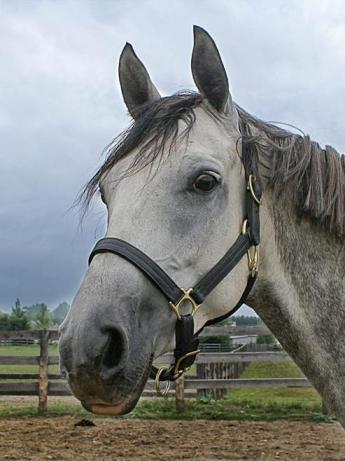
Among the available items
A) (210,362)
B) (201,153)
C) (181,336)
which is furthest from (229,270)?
(210,362)

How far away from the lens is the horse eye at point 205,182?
212cm

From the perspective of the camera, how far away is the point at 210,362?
10852mm

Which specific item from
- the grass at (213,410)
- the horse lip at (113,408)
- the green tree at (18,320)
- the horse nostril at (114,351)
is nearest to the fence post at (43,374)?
the grass at (213,410)

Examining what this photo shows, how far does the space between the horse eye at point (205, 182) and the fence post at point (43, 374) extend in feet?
29.9

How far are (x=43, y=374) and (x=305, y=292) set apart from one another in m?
9.02

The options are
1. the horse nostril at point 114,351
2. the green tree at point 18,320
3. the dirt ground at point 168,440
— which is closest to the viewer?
the horse nostril at point 114,351

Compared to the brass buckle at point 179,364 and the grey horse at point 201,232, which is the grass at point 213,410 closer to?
the grey horse at point 201,232

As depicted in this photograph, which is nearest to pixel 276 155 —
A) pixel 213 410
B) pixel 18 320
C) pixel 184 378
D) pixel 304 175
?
pixel 304 175

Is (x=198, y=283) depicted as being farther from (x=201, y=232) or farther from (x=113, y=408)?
(x=113, y=408)

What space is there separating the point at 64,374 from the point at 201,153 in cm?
90

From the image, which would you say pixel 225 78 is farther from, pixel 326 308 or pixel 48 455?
pixel 48 455

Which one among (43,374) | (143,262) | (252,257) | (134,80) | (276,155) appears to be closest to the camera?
(143,262)

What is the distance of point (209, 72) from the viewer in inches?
91.9

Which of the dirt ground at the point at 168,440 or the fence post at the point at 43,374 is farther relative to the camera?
the fence post at the point at 43,374
